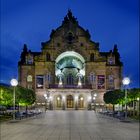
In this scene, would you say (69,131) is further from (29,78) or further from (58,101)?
(29,78)

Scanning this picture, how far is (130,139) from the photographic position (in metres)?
25.5

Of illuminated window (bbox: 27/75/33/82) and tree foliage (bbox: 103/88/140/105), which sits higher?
illuminated window (bbox: 27/75/33/82)

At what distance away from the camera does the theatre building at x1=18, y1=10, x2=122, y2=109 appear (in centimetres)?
13150

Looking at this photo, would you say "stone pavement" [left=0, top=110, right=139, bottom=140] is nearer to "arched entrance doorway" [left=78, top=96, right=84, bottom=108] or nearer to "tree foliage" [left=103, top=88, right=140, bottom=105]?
"tree foliage" [left=103, top=88, right=140, bottom=105]

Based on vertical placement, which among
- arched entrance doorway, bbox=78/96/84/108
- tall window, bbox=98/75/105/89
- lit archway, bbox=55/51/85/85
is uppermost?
lit archway, bbox=55/51/85/85

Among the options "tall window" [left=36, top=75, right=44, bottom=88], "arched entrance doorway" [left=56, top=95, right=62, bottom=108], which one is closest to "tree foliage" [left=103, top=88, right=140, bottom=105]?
"arched entrance doorway" [left=56, top=95, right=62, bottom=108]

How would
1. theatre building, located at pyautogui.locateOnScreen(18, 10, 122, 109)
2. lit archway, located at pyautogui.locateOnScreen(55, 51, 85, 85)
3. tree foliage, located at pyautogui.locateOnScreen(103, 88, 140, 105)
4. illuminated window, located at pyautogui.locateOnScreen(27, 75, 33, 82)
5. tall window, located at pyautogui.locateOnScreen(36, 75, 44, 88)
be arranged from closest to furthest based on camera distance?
1. tree foliage, located at pyautogui.locateOnScreen(103, 88, 140, 105)
2. theatre building, located at pyautogui.locateOnScreen(18, 10, 122, 109)
3. tall window, located at pyautogui.locateOnScreen(36, 75, 44, 88)
4. lit archway, located at pyautogui.locateOnScreen(55, 51, 85, 85)
5. illuminated window, located at pyautogui.locateOnScreen(27, 75, 33, 82)

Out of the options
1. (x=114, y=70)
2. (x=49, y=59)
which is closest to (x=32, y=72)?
(x=49, y=59)

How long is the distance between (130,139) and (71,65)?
11280cm

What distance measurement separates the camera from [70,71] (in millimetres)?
136625

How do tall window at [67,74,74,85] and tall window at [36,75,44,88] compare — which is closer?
tall window at [36,75,44,88]

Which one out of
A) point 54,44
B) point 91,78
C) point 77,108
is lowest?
point 77,108

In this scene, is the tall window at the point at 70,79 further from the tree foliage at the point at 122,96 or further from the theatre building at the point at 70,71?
the tree foliage at the point at 122,96

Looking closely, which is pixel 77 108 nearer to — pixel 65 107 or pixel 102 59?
pixel 65 107
